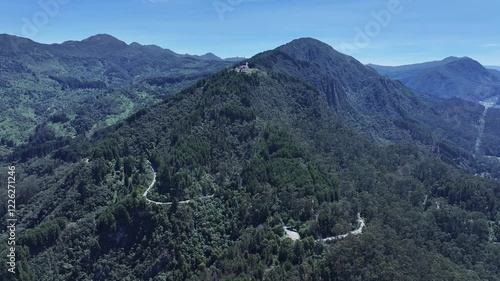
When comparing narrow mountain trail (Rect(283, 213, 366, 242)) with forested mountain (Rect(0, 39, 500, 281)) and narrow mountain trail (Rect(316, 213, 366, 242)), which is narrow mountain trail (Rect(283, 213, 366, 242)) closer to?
narrow mountain trail (Rect(316, 213, 366, 242))

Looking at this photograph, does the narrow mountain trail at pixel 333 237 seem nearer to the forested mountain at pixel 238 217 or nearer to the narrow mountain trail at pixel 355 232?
the narrow mountain trail at pixel 355 232

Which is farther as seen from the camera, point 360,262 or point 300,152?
point 300,152

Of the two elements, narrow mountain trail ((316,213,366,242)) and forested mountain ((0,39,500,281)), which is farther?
narrow mountain trail ((316,213,366,242))

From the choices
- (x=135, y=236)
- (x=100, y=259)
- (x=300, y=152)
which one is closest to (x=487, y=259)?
(x=300, y=152)

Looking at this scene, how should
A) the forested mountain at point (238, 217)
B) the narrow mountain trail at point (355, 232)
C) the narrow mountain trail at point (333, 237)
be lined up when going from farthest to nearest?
the narrow mountain trail at point (333, 237) → the narrow mountain trail at point (355, 232) → the forested mountain at point (238, 217)

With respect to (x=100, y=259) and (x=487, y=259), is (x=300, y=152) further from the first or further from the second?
(x=100, y=259)

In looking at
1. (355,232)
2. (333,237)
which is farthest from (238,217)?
(355,232)

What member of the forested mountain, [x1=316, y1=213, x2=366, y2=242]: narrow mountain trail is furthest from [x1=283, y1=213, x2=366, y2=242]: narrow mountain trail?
the forested mountain

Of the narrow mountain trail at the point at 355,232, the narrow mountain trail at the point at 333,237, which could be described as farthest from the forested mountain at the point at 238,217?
the narrow mountain trail at the point at 333,237

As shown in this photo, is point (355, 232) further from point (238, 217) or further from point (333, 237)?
point (238, 217)
